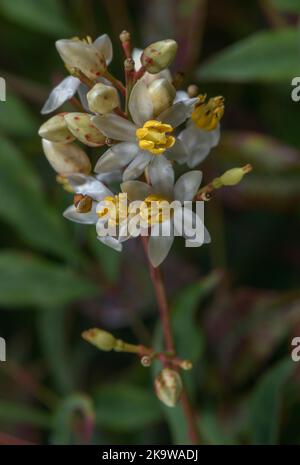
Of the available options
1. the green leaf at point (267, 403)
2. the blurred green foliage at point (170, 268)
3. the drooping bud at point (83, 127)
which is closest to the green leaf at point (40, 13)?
the blurred green foliage at point (170, 268)

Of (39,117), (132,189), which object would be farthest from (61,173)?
(39,117)

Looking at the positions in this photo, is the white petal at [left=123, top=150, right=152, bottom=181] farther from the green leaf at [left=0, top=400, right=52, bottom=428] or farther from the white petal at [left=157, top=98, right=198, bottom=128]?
the green leaf at [left=0, top=400, right=52, bottom=428]

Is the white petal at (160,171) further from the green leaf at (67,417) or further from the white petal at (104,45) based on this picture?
the green leaf at (67,417)

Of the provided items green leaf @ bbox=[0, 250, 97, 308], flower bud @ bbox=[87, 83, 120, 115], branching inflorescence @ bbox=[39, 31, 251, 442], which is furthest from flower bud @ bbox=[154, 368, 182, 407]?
green leaf @ bbox=[0, 250, 97, 308]

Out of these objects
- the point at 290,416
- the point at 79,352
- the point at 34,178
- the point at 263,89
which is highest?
the point at 263,89

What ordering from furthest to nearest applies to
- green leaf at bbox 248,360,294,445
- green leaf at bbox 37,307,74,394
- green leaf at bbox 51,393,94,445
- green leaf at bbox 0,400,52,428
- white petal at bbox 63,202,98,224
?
green leaf at bbox 37,307,74,394 < green leaf at bbox 0,400,52,428 < green leaf at bbox 51,393,94,445 < green leaf at bbox 248,360,294,445 < white petal at bbox 63,202,98,224

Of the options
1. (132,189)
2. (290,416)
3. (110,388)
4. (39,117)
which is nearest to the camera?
(132,189)

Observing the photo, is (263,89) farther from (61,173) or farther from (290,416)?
(61,173)
